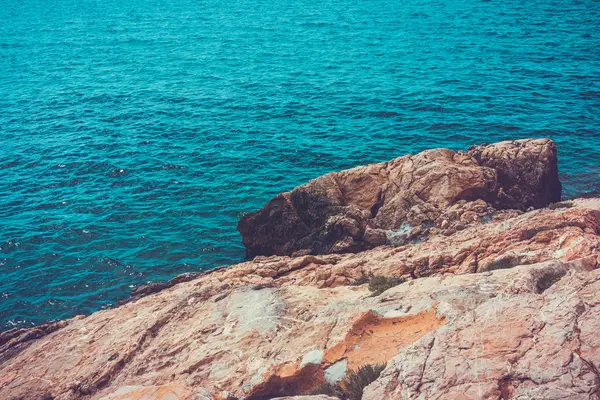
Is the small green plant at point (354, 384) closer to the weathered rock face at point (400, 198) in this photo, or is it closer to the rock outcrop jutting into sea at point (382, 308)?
the rock outcrop jutting into sea at point (382, 308)

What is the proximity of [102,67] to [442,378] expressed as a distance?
5629 centimetres

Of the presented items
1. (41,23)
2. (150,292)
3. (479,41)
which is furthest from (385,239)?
(41,23)

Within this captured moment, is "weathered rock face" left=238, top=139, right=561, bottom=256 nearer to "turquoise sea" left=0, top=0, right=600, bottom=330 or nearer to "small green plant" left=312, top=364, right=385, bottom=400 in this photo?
"turquoise sea" left=0, top=0, right=600, bottom=330

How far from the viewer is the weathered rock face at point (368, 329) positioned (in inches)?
376

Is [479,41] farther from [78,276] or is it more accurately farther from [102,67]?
[78,276]

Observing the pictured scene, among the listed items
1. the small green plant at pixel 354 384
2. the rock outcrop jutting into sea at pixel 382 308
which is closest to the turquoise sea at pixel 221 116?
the rock outcrop jutting into sea at pixel 382 308

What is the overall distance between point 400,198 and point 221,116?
23595 mm

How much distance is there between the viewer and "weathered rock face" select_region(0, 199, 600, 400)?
9.56 m

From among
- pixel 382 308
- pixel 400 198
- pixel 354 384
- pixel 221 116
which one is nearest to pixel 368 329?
pixel 382 308

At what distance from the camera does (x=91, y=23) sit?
76.7 metres

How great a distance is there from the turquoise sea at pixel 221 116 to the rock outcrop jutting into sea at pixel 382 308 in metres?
5.63

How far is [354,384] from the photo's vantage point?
10.8 m

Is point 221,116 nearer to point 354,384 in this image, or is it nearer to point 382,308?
point 382,308

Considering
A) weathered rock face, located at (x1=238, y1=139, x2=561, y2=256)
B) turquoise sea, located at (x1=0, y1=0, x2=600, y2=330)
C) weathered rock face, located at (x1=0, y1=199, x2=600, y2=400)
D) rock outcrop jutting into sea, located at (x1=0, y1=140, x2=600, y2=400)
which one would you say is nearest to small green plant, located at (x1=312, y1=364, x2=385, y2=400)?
rock outcrop jutting into sea, located at (x1=0, y1=140, x2=600, y2=400)
